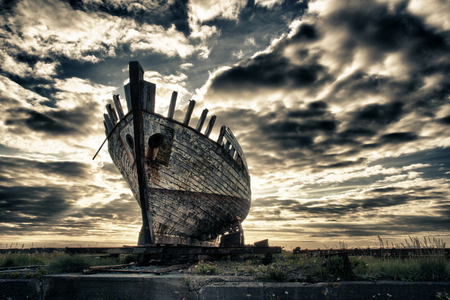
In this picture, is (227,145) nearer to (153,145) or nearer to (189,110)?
(189,110)

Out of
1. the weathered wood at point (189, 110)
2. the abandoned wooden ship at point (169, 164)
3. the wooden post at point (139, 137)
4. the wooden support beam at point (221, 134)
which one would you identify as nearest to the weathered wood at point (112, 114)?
the abandoned wooden ship at point (169, 164)

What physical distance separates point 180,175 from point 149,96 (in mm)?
2514

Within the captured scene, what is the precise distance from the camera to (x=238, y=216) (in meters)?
10.7

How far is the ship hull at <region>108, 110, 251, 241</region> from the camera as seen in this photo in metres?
7.17

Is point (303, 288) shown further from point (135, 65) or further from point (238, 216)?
point (238, 216)

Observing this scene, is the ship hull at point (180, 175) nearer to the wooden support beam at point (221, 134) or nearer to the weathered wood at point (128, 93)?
→ the wooden support beam at point (221, 134)

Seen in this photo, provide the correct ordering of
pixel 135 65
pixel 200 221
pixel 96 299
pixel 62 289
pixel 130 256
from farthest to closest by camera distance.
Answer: pixel 130 256 < pixel 200 221 < pixel 135 65 < pixel 62 289 < pixel 96 299

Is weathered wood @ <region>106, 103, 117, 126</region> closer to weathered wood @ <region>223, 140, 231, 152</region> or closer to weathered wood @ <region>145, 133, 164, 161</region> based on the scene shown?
weathered wood @ <region>145, 133, 164, 161</region>

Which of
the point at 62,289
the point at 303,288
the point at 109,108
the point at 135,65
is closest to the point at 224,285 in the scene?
the point at 303,288

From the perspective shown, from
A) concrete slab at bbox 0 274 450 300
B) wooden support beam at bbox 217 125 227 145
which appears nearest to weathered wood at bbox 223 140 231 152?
wooden support beam at bbox 217 125 227 145

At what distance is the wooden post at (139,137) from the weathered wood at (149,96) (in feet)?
0.45

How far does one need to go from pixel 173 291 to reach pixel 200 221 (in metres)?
4.49

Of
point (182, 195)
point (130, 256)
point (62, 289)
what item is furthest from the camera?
point (130, 256)

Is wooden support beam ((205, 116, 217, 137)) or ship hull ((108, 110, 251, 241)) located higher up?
wooden support beam ((205, 116, 217, 137))
